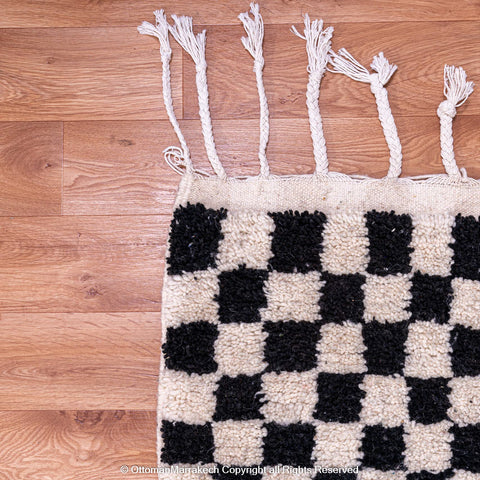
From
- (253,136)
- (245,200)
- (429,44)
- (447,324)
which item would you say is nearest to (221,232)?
(245,200)

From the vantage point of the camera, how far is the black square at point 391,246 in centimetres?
76

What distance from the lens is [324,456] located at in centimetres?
76

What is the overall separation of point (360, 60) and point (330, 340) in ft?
1.82

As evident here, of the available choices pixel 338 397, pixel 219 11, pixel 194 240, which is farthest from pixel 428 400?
pixel 219 11

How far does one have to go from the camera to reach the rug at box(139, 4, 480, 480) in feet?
2.49

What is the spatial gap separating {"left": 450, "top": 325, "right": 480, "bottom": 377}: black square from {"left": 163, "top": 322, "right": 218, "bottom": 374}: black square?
45cm

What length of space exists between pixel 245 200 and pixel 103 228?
0.29 metres

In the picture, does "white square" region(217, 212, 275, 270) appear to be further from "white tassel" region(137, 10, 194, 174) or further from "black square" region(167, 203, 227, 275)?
"white tassel" region(137, 10, 194, 174)

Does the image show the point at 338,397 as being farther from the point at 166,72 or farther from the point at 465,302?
the point at 166,72

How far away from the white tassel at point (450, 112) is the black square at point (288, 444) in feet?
1.86

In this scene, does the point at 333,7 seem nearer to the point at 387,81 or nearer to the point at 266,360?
the point at 387,81

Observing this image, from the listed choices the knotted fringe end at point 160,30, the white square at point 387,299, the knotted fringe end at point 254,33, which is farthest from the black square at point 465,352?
the knotted fringe end at point 160,30

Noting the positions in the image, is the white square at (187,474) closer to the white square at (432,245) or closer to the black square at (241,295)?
the black square at (241,295)

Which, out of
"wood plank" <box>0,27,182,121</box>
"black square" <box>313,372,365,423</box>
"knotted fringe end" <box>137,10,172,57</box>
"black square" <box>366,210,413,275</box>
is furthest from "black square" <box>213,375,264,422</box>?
"knotted fringe end" <box>137,10,172,57</box>
